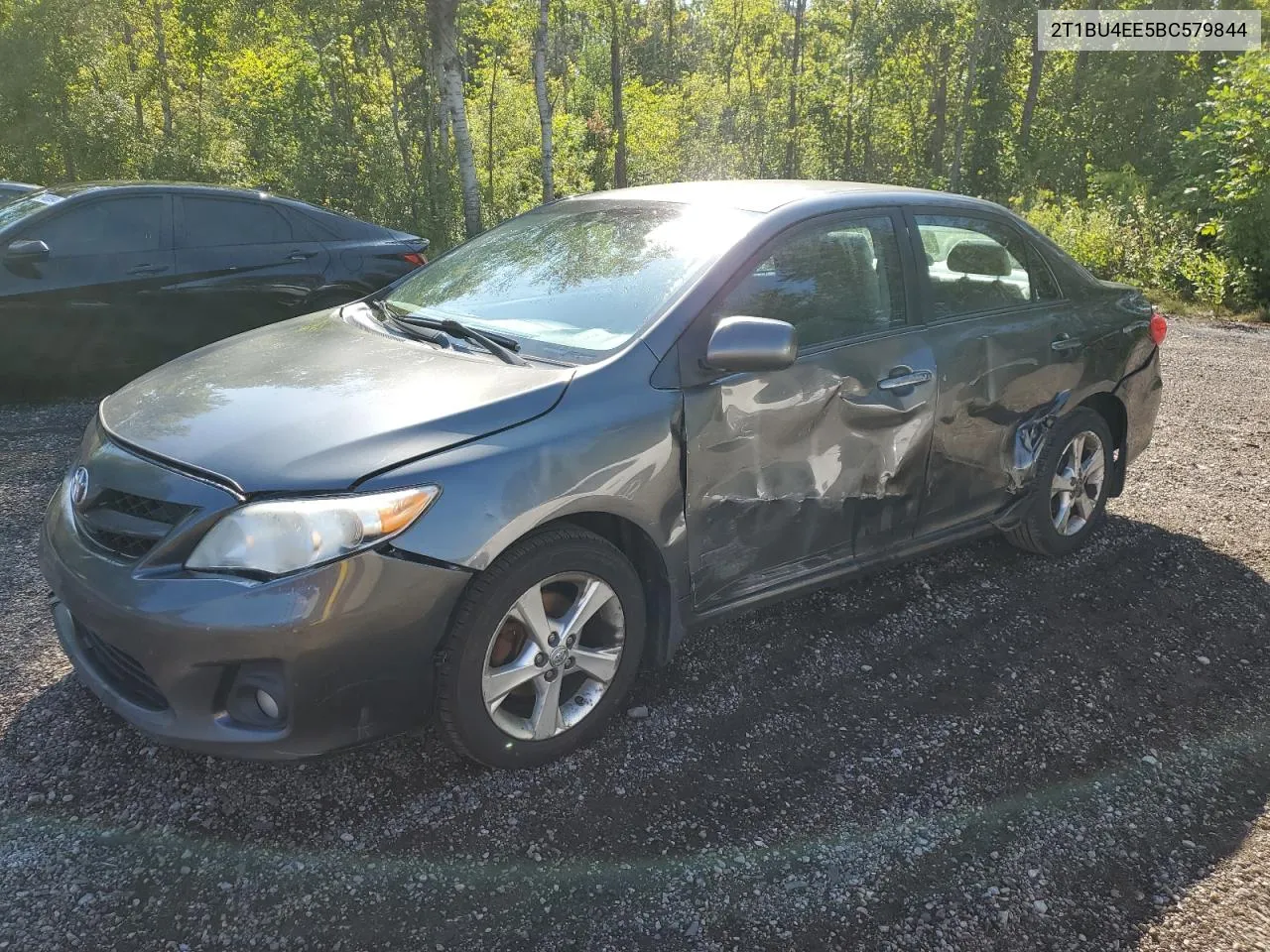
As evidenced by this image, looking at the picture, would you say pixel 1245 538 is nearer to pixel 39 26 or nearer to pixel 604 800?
pixel 604 800

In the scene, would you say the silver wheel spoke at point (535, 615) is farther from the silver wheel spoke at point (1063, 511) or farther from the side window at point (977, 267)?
the silver wheel spoke at point (1063, 511)

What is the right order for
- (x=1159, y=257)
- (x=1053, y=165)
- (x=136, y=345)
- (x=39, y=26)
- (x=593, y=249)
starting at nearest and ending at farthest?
1. (x=593, y=249)
2. (x=136, y=345)
3. (x=1159, y=257)
4. (x=39, y=26)
5. (x=1053, y=165)

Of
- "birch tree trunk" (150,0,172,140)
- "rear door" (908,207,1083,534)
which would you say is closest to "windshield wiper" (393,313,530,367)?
"rear door" (908,207,1083,534)

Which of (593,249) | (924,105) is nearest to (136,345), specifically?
(593,249)

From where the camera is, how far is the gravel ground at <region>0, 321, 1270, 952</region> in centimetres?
231

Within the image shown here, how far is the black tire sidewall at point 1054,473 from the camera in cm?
426

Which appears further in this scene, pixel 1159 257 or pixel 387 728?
pixel 1159 257

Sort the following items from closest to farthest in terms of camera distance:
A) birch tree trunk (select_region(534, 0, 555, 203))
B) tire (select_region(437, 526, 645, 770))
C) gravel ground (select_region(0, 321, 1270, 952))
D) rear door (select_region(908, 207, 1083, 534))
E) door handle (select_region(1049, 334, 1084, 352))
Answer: gravel ground (select_region(0, 321, 1270, 952)) → tire (select_region(437, 526, 645, 770)) → rear door (select_region(908, 207, 1083, 534)) → door handle (select_region(1049, 334, 1084, 352)) → birch tree trunk (select_region(534, 0, 555, 203))

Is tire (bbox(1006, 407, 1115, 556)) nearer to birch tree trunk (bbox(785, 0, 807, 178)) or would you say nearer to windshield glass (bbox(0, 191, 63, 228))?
windshield glass (bbox(0, 191, 63, 228))

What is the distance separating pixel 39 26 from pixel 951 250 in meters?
20.3

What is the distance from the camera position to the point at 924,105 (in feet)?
103

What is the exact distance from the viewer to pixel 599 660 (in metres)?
2.90

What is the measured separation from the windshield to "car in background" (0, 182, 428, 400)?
3.47 metres

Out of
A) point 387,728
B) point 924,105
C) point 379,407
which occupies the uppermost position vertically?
point 924,105
